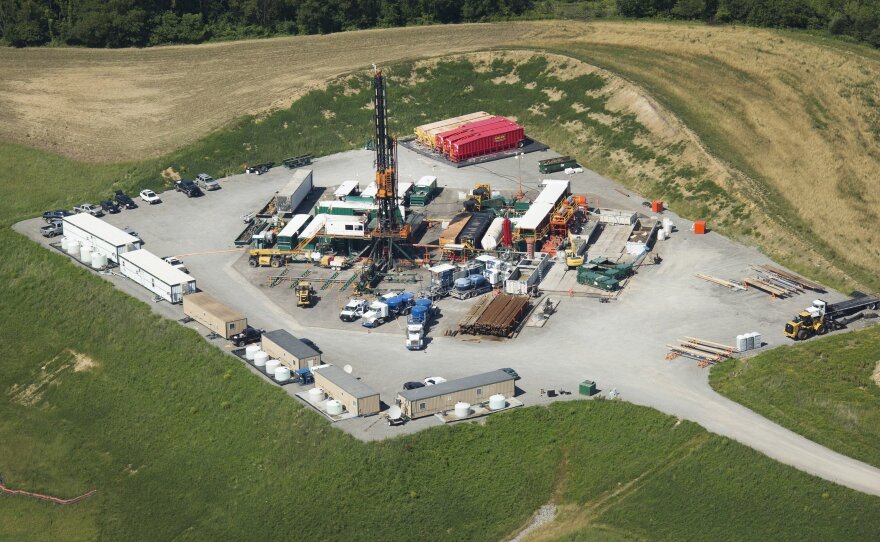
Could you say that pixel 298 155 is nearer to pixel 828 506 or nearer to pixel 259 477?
pixel 259 477

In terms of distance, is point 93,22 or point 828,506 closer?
point 828,506

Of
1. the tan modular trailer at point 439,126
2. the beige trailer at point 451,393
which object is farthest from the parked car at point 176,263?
the tan modular trailer at point 439,126

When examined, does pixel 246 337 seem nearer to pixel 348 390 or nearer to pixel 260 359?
pixel 260 359

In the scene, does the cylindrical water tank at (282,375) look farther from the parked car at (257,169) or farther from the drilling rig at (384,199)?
the parked car at (257,169)

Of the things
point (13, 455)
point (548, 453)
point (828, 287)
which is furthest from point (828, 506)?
point (13, 455)

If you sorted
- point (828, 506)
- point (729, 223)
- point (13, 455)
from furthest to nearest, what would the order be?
1. point (729, 223)
2. point (13, 455)
3. point (828, 506)

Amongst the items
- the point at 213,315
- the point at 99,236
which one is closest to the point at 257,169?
the point at 99,236
